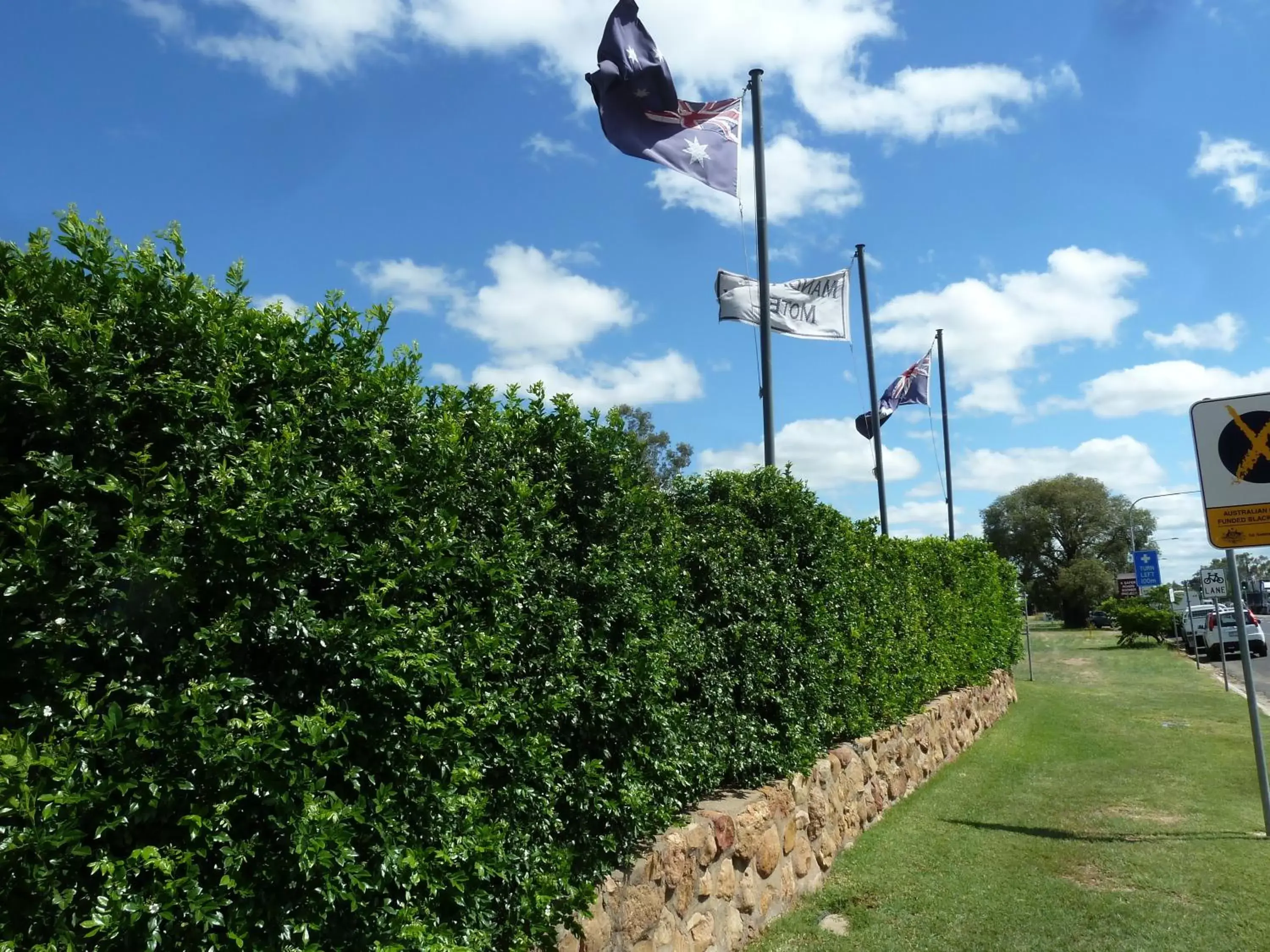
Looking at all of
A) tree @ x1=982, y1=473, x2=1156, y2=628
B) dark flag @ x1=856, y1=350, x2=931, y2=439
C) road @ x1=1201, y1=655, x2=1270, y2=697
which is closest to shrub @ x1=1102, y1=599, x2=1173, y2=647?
road @ x1=1201, y1=655, x2=1270, y2=697

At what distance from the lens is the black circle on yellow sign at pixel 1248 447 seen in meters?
8.83

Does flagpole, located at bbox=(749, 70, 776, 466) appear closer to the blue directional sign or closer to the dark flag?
the dark flag

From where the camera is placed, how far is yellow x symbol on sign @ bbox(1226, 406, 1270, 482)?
8.83 meters

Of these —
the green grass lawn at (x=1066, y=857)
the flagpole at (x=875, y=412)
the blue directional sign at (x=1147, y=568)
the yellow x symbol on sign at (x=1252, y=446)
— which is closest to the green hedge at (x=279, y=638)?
the green grass lawn at (x=1066, y=857)

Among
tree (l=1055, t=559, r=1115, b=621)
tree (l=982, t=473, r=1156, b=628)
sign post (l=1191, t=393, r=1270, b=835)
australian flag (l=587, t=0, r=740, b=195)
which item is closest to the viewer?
sign post (l=1191, t=393, r=1270, b=835)

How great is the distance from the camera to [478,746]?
3.75 metres

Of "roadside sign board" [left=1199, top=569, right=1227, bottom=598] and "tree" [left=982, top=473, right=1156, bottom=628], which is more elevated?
"tree" [left=982, top=473, right=1156, bottom=628]

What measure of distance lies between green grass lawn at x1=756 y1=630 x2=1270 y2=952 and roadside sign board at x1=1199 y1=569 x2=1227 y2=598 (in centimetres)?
1050

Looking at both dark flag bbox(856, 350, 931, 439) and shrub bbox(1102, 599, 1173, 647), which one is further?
shrub bbox(1102, 599, 1173, 647)

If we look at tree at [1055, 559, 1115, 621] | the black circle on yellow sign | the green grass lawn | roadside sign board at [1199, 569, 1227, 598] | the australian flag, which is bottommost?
the green grass lawn

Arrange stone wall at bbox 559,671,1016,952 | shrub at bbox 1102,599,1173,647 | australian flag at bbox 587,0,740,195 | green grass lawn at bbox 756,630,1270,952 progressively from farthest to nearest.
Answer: shrub at bbox 1102,599,1173,647 → australian flag at bbox 587,0,740,195 → green grass lawn at bbox 756,630,1270,952 → stone wall at bbox 559,671,1016,952

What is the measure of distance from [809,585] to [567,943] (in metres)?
4.21

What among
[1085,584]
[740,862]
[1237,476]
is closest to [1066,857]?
[740,862]

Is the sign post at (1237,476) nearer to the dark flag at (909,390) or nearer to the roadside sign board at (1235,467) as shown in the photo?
the roadside sign board at (1235,467)
